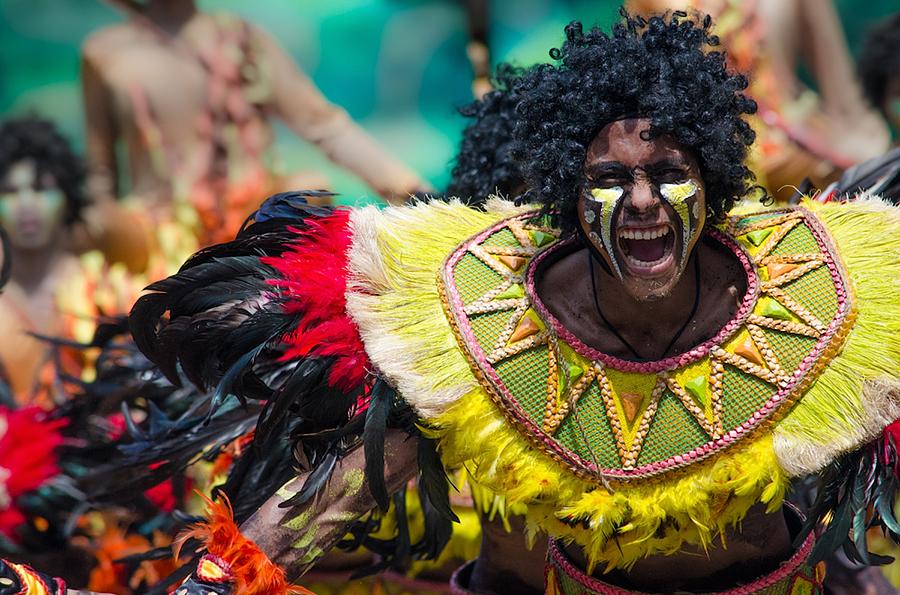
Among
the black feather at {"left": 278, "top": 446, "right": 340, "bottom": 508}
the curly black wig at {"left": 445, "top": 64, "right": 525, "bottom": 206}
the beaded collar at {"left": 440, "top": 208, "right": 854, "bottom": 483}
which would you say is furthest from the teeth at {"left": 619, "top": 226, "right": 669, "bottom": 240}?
the curly black wig at {"left": 445, "top": 64, "right": 525, "bottom": 206}

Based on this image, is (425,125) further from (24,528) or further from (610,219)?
(610,219)

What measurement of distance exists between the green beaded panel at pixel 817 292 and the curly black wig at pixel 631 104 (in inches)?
7.9

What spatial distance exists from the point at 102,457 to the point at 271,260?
119 cm

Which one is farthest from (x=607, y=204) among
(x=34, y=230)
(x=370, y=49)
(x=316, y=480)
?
(x=370, y=49)

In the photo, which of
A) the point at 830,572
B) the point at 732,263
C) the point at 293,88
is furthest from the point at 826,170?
the point at 732,263

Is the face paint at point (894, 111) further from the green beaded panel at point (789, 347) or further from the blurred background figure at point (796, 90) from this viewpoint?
the green beaded panel at point (789, 347)

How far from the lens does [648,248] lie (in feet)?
8.71

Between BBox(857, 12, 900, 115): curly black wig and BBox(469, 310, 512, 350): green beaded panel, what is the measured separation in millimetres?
3795

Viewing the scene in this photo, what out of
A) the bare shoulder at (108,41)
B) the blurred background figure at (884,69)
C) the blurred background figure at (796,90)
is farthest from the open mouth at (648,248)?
the bare shoulder at (108,41)

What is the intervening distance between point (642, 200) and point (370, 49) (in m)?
6.53

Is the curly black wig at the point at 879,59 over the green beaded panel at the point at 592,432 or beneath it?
→ over

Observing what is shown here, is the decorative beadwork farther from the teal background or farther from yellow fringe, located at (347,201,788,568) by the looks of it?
the teal background

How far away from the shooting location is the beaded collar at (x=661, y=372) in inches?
105

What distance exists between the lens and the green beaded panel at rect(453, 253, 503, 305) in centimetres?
279
